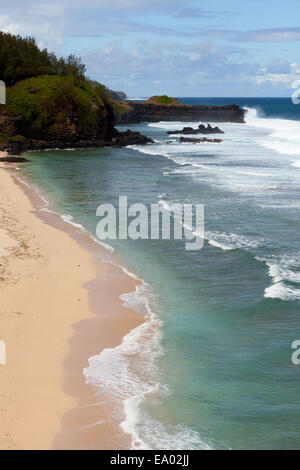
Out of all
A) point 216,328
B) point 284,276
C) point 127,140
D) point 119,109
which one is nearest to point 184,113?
point 119,109

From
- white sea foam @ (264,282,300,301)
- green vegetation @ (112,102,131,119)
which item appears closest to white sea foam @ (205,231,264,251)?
white sea foam @ (264,282,300,301)

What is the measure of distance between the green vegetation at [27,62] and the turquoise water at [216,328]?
125ft

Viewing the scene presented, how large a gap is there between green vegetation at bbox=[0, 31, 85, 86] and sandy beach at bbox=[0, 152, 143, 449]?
48077 mm

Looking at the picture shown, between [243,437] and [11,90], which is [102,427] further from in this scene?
[11,90]

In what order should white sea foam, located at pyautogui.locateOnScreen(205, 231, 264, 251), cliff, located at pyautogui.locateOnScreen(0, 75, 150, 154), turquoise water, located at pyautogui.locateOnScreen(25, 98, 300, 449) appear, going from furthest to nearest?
1. cliff, located at pyautogui.locateOnScreen(0, 75, 150, 154)
2. white sea foam, located at pyautogui.locateOnScreen(205, 231, 264, 251)
3. turquoise water, located at pyautogui.locateOnScreen(25, 98, 300, 449)

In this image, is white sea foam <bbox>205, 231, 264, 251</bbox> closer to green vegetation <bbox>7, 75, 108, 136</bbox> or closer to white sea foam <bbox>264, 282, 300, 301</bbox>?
white sea foam <bbox>264, 282, 300, 301</bbox>

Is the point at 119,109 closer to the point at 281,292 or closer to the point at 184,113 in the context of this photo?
the point at 184,113

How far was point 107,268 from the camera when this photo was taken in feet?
61.8

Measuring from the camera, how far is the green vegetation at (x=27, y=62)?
66625 millimetres

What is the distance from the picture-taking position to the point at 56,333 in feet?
43.4

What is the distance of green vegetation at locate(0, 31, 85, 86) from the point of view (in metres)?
66.6

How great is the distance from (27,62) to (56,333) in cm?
6244
